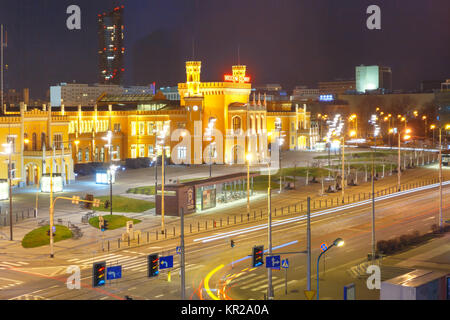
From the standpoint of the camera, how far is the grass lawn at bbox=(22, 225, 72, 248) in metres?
51.7

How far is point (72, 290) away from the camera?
125 feet

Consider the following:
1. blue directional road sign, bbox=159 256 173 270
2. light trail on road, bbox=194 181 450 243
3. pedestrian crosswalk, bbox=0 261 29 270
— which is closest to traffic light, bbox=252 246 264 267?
blue directional road sign, bbox=159 256 173 270

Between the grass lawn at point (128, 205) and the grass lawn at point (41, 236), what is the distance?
40.3 feet

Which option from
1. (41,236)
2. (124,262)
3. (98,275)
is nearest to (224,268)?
(124,262)

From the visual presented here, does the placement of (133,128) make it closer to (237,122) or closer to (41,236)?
(237,122)

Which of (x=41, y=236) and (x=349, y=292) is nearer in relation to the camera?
(x=349, y=292)

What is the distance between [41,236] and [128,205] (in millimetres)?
18089

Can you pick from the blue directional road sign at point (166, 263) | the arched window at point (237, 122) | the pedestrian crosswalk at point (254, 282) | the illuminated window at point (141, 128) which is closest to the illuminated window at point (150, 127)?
the illuminated window at point (141, 128)

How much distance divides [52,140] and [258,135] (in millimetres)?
39706

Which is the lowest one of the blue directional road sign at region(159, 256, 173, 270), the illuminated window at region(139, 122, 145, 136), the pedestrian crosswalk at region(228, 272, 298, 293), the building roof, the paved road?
the pedestrian crosswalk at region(228, 272, 298, 293)

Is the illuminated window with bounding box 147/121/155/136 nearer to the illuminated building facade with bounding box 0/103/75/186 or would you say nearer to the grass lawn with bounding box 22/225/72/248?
the illuminated building facade with bounding box 0/103/75/186

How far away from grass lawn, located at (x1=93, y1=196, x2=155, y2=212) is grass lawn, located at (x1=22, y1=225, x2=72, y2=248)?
1230 centimetres

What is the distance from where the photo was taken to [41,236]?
5312 cm
